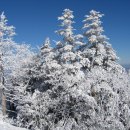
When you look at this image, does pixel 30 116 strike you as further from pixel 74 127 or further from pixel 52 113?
pixel 74 127

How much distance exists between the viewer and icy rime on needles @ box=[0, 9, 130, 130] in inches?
1534

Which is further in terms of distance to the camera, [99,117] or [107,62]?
[107,62]

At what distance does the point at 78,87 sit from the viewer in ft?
128

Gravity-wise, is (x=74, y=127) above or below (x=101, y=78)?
below

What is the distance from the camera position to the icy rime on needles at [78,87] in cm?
3897

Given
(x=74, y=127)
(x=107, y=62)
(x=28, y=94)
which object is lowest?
(x=74, y=127)

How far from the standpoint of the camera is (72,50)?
40.4 meters

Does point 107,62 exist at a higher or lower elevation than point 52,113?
higher

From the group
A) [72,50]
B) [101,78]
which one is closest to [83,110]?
[101,78]

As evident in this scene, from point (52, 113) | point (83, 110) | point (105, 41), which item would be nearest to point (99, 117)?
point (83, 110)

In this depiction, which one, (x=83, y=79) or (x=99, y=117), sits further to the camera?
(x=83, y=79)

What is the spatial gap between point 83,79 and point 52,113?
18.6 ft

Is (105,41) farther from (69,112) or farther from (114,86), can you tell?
(69,112)

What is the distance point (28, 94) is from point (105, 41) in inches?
461
